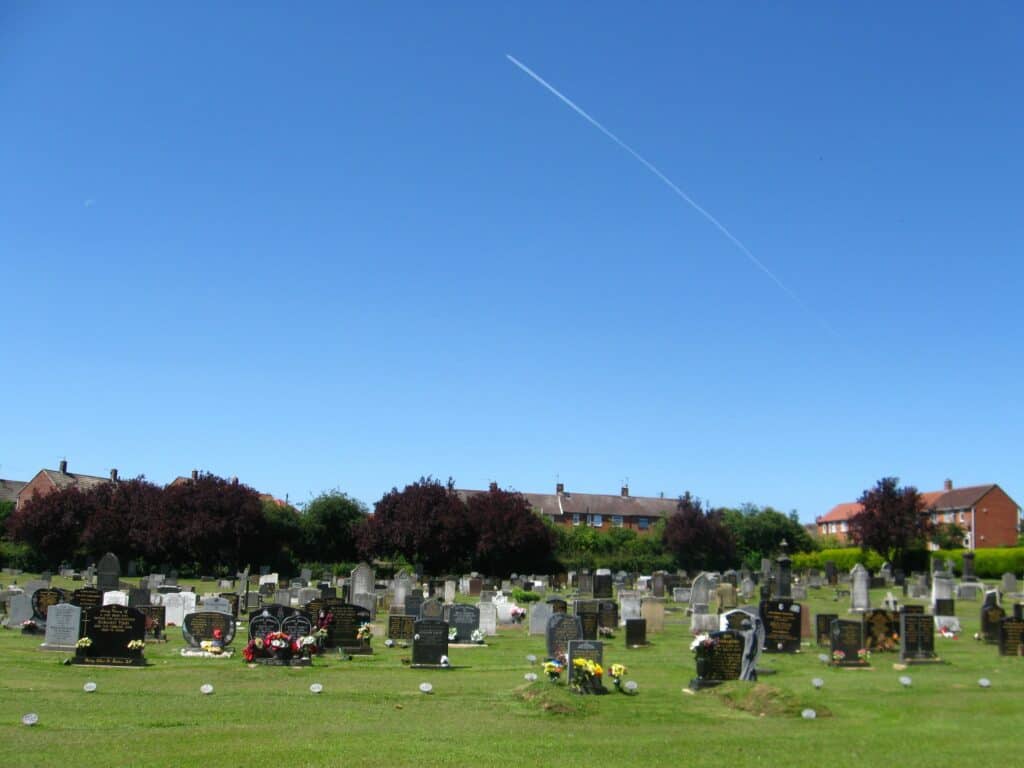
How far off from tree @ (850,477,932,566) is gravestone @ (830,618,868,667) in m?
41.0

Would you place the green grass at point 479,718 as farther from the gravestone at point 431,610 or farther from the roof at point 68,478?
the roof at point 68,478

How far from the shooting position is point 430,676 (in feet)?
60.6

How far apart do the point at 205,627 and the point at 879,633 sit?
15085 mm

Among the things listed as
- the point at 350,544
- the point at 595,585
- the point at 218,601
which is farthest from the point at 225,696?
the point at 350,544

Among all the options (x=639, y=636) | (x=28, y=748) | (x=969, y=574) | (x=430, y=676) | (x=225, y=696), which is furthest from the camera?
(x=969, y=574)

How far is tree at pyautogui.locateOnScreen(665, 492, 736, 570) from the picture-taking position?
7019 cm

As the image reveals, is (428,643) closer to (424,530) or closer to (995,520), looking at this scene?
(424,530)

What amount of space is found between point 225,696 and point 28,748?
430 cm

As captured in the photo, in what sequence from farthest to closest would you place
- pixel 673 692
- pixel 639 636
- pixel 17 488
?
pixel 17 488 → pixel 639 636 → pixel 673 692

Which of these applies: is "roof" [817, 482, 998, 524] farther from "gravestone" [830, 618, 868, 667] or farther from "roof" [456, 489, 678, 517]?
"gravestone" [830, 618, 868, 667]

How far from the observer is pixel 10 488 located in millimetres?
102438

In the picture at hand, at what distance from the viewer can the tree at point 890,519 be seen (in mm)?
58812

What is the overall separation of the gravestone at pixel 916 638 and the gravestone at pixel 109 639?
15.5 m

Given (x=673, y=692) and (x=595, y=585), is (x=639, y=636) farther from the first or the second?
(x=595, y=585)
